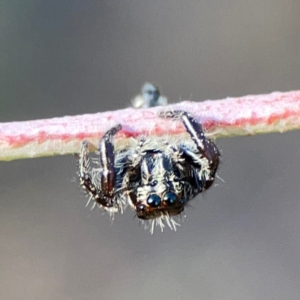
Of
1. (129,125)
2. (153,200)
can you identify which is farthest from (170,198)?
(129,125)

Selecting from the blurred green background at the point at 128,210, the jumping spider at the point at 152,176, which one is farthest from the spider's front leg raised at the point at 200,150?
the blurred green background at the point at 128,210

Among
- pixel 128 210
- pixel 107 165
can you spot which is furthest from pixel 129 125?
pixel 128 210

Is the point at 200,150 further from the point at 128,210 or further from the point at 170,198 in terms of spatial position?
the point at 128,210

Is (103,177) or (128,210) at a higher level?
(128,210)

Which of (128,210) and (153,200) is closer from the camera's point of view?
(153,200)

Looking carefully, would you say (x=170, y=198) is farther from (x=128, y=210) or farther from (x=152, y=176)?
(x=128, y=210)

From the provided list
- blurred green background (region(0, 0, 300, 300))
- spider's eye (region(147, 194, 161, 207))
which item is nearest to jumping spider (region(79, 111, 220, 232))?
spider's eye (region(147, 194, 161, 207))
